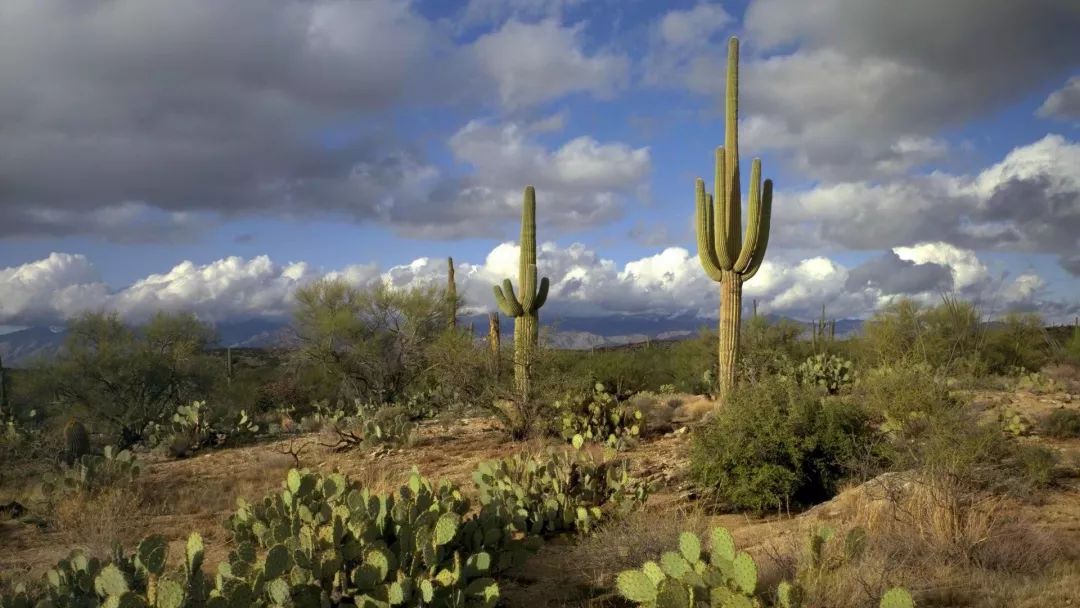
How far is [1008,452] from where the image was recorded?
9.23 metres

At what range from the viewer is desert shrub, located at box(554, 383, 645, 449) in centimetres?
1331

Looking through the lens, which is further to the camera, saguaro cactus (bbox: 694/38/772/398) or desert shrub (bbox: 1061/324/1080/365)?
desert shrub (bbox: 1061/324/1080/365)

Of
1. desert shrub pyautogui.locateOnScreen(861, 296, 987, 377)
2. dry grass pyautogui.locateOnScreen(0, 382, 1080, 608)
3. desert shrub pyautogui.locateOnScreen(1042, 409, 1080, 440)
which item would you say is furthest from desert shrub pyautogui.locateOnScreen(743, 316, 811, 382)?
dry grass pyautogui.locateOnScreen(0, 382, 1080, 608)

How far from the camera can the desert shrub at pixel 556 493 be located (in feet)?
25.5

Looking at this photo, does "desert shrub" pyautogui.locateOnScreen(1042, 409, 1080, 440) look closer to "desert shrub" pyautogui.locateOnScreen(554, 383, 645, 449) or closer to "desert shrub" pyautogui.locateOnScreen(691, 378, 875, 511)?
"desert shrub" pyautogui.locateOnScreen(691, 378, 875, 511)

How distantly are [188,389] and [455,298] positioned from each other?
30.4 feet

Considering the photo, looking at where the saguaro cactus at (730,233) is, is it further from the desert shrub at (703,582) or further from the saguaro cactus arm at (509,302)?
the desert shrub at (703,582)

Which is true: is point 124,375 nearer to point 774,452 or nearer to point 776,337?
point 774,452

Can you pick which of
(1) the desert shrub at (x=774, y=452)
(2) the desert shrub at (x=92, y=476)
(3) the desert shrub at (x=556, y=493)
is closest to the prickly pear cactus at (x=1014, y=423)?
(1) the desert shrub at (x=774, y=452)

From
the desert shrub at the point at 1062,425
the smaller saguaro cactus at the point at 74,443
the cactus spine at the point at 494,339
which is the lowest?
the smaller saguaro cactus at the point at 74,443

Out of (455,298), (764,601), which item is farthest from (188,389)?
(764,601)

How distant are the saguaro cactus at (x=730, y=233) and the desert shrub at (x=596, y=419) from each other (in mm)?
2593

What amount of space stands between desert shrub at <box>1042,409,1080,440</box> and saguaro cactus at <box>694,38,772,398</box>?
545 cm

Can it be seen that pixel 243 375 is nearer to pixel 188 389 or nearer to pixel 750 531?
pixel 188 389
